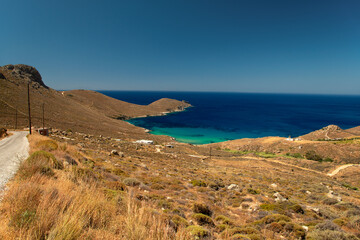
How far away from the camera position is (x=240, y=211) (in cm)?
941

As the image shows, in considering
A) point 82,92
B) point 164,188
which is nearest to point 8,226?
point 164,188

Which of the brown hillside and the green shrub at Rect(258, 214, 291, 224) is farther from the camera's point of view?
the brown hillside

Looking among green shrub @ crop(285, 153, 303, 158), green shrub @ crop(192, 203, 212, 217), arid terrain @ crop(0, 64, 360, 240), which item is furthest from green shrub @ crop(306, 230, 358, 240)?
green shrub @ crop(285, 153, 303, 158)

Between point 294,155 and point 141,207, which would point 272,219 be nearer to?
point 141,207

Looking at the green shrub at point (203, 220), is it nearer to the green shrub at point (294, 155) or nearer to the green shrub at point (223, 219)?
the green shrub at point (223, 219)

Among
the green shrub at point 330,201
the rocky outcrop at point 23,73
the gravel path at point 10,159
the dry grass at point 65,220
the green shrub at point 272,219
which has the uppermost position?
the rocky outcrop at point 23,73

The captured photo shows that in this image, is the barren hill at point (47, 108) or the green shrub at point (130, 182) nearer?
the green shrub at point (130, 182)

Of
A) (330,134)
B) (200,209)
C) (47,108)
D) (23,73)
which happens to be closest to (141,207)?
(200,209)

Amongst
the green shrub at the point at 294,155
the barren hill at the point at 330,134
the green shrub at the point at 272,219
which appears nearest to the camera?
the green shrub at the point at 272,219

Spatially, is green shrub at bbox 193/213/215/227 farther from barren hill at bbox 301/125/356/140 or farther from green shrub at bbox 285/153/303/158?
barren hill at bbox 301/125/356/140

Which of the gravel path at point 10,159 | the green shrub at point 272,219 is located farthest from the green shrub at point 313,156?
the gravel path at point 10,159

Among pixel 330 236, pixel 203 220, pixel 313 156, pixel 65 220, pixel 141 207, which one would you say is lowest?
pixel 313 156

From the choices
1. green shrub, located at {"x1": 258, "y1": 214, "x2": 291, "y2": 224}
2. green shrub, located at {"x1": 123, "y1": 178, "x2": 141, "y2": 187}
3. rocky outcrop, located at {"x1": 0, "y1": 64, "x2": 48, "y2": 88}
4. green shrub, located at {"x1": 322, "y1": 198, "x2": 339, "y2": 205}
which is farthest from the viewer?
rocky outcrop, located at {"x1": 0, "y1": 64, "x2": 48, "y2": 88}

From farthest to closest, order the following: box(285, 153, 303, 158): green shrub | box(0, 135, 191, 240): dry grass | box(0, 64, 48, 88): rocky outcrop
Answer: box(0, 64, 48, 88): rocky outcrop, box(285, 153, 303, 158): green shrub, box(0, 135, 191, 240): dry grass
